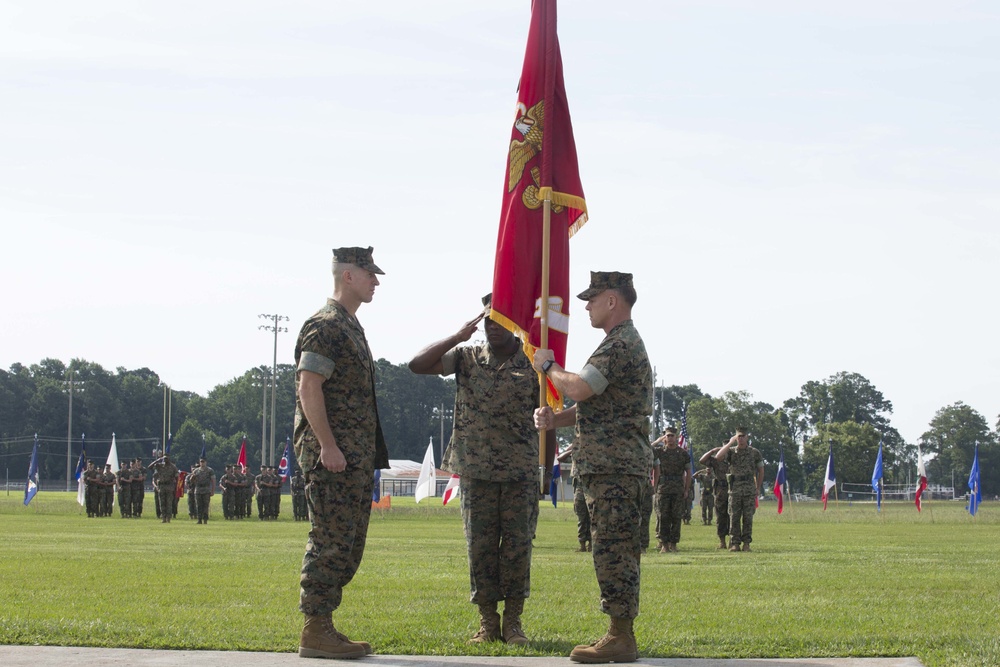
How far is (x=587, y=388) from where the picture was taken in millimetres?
7828

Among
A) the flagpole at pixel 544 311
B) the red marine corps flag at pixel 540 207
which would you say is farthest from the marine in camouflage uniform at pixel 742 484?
the flagpole at pixel 544 311

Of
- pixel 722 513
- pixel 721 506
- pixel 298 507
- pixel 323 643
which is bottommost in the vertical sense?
pixel 298 507

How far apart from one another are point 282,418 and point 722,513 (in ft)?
440

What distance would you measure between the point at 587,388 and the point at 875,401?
562 ft

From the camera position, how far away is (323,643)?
25.5 feet

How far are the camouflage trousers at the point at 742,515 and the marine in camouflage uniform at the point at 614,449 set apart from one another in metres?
13.3

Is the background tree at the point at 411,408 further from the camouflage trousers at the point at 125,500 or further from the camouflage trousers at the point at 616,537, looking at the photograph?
the camouflage trousers at the point at 616,537

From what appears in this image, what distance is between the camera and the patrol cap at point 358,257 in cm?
834

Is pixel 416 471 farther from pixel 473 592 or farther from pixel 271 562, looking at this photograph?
pixel 473 592

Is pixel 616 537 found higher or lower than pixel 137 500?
higher

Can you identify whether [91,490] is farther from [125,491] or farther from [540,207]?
[540,207]

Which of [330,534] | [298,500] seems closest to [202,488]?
[298,500]

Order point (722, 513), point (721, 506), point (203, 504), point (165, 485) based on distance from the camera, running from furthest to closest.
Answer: point (165, 485), point (203, 504), point (721, 506), point (722, 513)

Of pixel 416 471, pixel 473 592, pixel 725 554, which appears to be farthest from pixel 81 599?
pixel 416 471
